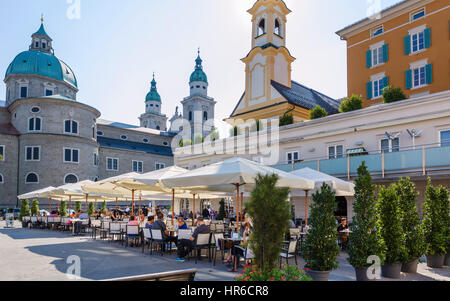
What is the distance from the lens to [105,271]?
8648mm

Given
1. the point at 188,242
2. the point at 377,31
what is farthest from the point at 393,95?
the point at 188,242

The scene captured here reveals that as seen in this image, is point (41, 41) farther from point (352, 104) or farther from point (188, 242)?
point (188, 242)

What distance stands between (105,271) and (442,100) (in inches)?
667

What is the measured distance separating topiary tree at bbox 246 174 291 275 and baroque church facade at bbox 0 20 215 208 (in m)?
46.7

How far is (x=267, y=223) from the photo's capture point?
528 cm

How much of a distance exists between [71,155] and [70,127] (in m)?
4.10

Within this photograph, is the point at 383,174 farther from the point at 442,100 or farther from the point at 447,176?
the point at 442,100

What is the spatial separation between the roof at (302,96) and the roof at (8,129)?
122 ft

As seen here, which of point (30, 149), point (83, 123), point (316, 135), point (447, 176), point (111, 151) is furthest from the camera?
point (111, 151)

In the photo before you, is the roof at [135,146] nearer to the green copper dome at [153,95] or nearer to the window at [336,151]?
the green copper dome at [153,95]

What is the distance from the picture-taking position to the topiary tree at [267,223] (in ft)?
17.1

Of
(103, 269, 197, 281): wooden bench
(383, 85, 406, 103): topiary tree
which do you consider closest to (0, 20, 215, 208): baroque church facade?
(383, 85, 406, 103): topiary tree
